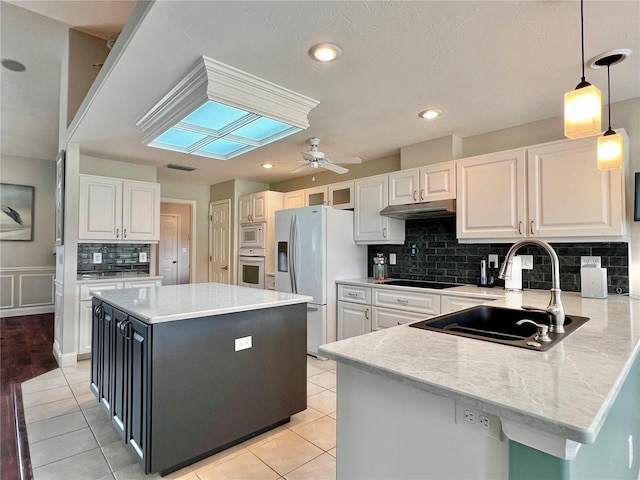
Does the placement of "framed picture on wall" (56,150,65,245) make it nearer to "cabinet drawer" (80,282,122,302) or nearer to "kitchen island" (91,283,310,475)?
"cabinet drawer" (80,282,122,302)

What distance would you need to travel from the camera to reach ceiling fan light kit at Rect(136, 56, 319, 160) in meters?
2.17

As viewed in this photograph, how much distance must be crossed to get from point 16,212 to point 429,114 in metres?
6.79

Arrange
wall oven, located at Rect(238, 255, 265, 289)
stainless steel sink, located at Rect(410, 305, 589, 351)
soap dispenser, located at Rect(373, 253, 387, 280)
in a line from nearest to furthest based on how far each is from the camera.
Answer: stainless steel sink, located at Rect(410, 305, 589, 351)
soap dispenser, located at Rect(373, 253, 387, 280)
wall oven, located at Rect(238, 255, 265, 289)

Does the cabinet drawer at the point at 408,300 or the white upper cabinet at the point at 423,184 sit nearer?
the cabinet drawer at the point at 408,300

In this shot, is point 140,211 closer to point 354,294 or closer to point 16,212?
point 354,294

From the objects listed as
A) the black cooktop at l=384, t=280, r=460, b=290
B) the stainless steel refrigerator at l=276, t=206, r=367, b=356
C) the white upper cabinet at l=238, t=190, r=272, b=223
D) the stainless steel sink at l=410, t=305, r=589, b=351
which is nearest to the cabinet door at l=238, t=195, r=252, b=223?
the white upper cabinet at l=238, t=190, r=272, b=223

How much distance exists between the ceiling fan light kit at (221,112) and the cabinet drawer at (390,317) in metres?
1.93

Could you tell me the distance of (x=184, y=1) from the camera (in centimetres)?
156

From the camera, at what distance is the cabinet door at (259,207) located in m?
5.04

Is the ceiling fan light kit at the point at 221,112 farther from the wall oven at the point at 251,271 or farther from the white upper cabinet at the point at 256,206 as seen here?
the wall oven at the point at 251,271

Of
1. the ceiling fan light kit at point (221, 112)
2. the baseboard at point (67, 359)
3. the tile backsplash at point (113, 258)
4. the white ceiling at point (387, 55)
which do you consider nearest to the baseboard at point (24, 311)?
the tile backsplash at point (113, 258)

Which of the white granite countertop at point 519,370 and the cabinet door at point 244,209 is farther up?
the cabinet door at point 244,209

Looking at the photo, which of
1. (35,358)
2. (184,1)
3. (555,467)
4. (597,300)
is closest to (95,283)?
(35,358)

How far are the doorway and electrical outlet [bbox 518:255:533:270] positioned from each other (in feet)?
20.4
